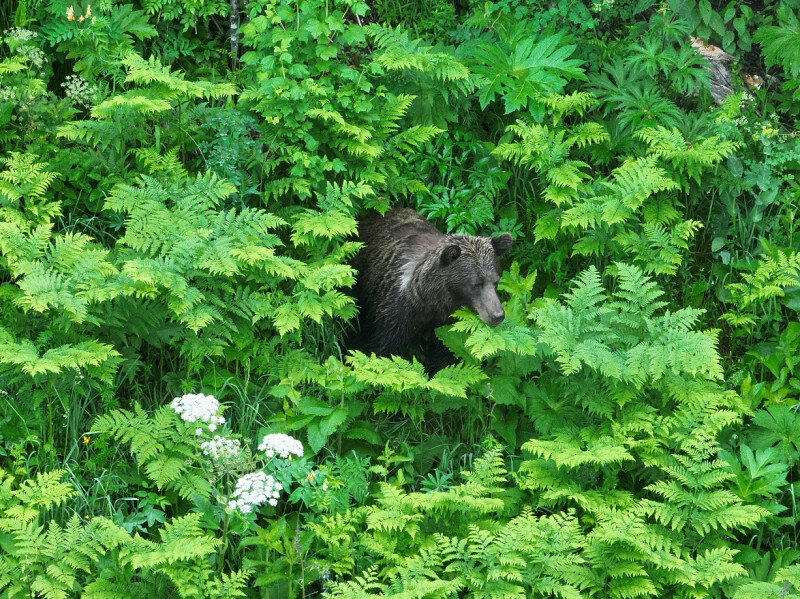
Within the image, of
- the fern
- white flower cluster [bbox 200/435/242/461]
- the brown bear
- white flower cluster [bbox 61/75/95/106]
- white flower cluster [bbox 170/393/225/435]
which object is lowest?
the brown bear

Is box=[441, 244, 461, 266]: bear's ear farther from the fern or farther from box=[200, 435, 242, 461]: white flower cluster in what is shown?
the fern

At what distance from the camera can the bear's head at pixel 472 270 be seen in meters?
6.86

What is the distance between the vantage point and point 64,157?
6.89 meters

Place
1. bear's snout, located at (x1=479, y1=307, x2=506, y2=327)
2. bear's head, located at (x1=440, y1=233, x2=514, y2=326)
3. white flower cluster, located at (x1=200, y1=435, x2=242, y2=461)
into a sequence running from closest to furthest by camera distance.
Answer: white flower cluster, located at (x1=200, y1=435, x2=242, y2=461), bear's snout, located at (x1=479, y1=307, x2=506, y2=327), bear's head, located at (x1=440, y1=233, x2=514, y2=326)

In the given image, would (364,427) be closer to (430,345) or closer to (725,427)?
(430,345)

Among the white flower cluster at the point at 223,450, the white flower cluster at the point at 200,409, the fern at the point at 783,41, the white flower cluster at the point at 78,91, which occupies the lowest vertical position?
the white flower cluster at the point at 223,450

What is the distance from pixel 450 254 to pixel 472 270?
208 mm

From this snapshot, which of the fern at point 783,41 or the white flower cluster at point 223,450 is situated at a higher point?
the fern at point 783,41

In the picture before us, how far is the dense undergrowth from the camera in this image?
5285 mm

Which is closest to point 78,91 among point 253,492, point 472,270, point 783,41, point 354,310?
point 354,310

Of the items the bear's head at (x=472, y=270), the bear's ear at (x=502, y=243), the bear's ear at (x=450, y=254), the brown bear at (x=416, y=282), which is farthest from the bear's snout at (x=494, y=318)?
the bear's ear at (x=502, y=243)

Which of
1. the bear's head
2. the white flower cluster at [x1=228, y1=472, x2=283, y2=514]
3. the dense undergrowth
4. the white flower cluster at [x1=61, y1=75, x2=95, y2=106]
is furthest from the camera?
the white flower cluster at [x1=61, y1=75, x2=95, y2=106]

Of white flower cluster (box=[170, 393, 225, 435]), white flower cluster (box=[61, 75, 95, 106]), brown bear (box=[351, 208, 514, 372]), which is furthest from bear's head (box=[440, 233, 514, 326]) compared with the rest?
white flower cluster (box=[61, 75, 95, 106])

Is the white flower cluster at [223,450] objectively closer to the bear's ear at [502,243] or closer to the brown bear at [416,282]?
the brown bear at [416,282]
